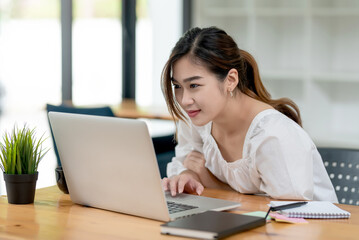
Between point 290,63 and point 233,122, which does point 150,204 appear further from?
point 290,63

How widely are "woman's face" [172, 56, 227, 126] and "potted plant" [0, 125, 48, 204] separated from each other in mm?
520

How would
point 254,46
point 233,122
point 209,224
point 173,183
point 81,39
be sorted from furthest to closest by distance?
point 81,39
point 254,46
point 233,122
point 173,183
point 209,224

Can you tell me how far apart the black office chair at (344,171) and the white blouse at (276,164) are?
0.08 meters

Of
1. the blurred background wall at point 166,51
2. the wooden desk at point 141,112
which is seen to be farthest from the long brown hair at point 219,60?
the blurred background wall at point 166,51

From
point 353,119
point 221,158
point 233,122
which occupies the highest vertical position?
point 233,122

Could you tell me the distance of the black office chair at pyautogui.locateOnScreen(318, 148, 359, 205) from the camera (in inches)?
85.0

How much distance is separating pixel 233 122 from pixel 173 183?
17.3 inches

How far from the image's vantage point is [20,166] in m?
1.79

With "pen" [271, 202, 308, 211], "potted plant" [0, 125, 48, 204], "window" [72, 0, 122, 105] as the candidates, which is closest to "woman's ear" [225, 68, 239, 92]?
"pen" [271, 202, 308, 211]

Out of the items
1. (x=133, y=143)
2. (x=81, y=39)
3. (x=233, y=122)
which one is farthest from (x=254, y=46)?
(x=133, y=143)

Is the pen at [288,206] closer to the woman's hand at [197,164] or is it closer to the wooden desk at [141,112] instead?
the woman's hand at [197,164]

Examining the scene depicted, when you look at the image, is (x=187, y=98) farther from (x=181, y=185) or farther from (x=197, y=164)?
(x=197, y=164)

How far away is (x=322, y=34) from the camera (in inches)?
175

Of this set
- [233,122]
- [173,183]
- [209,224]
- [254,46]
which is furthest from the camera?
[254,46]
